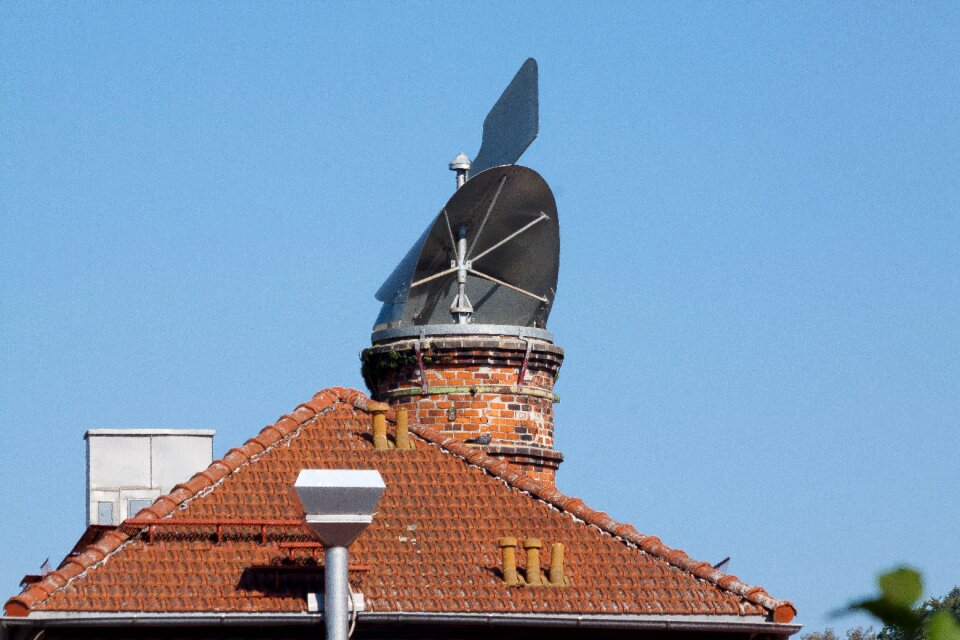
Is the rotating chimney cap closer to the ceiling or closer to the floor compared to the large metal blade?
closer to the floor

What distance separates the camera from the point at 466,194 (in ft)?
67.2

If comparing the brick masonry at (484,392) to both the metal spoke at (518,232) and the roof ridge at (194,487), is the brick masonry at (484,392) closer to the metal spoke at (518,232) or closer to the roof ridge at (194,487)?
the metal spoke at (518,232)

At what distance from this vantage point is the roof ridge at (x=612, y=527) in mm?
15344

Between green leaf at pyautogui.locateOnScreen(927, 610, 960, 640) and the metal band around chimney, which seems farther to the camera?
the metal band around chimney

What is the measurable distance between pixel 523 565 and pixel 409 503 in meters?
1.39

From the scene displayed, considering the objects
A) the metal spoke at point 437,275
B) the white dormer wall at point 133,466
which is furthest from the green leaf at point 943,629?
the metal spoke at point 437,275

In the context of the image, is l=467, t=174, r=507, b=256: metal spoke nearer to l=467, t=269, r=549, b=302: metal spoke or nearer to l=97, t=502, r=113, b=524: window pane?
l=467, t=269, r=549, b=302: metal spoke

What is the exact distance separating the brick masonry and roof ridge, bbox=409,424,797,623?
2455 mm

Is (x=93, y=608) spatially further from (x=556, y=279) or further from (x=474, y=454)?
(x=556, y=279)

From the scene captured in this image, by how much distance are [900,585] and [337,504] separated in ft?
28.7

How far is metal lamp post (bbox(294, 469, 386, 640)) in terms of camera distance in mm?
12242

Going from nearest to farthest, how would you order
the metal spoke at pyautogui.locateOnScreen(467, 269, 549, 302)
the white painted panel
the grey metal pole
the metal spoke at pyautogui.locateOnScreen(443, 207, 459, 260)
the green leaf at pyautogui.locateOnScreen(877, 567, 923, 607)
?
1. the green leaf at pyautogui.locateOnScreen(877, 567, 923, 607)
2. the grey metal pole
3. the white painted panel
4. the metal spoke at pyautogui.locateOnScreen(443, 207, 459, 260)
5. the metal spoke at pyautogui.locateOnScreen(467, 269, 549, 302)

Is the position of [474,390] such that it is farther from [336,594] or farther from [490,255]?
[336,594]

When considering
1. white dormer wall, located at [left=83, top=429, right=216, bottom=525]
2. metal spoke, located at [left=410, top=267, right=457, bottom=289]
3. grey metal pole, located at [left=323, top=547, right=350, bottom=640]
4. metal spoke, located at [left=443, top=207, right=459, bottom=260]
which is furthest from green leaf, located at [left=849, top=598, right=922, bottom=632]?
metal spoke, located at [left=410, top=267, right=457, bottom=289]
